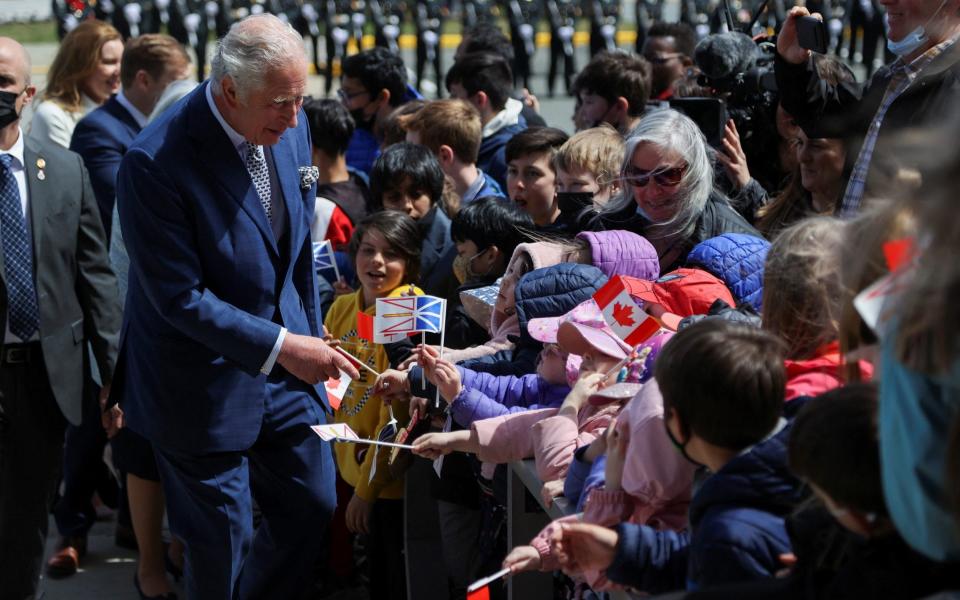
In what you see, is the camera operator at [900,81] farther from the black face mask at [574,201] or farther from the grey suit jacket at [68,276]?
the grey suit jacket at [68,276]

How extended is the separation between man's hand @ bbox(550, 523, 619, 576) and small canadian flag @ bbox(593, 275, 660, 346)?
65 centimetres

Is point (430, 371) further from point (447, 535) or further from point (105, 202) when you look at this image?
point (105, 202)

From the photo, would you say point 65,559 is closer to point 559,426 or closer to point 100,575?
point 100,575

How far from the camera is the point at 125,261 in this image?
14.3 ft

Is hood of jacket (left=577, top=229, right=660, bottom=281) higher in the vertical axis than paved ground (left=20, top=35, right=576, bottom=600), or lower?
higher

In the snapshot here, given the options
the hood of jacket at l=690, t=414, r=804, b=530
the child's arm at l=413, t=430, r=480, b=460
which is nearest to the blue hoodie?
the hood of jacket at l=690, t=414, r=804, b=530

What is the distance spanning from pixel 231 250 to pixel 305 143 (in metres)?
0.53

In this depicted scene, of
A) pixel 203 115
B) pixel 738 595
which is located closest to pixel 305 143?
pixel 203 115

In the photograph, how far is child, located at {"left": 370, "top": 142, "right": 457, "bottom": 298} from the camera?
14.5 ft

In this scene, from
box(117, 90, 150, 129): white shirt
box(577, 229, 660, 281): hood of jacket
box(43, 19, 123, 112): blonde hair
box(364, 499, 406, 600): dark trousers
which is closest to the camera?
box(577, 229, 660, 281): hood of jacket

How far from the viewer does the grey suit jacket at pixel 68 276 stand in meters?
3.88

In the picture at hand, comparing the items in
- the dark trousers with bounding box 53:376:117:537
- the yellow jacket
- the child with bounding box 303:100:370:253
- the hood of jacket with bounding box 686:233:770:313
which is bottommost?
the dark trousers with bounding box 53:376:117:537

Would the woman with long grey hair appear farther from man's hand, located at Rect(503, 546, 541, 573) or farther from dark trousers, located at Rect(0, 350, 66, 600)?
dark trousers, located at Rect(0, 350, 66, 600)

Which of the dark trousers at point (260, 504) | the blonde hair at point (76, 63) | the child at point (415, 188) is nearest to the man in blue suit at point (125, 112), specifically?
the blonde hair at point (76, 63)
